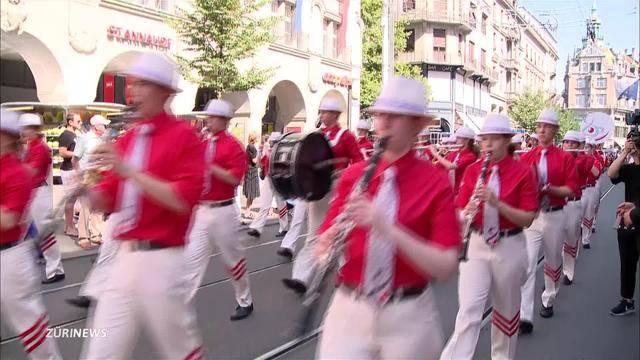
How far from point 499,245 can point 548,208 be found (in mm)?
2652

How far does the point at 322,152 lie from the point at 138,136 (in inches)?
48.6

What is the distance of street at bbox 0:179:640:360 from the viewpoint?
5.68m

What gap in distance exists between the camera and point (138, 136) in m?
3.59

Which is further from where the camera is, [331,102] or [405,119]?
[331,102]

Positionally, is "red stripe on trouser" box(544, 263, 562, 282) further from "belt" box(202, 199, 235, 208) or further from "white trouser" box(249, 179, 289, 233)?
"white trouser" box(249, 179, 289, 233)

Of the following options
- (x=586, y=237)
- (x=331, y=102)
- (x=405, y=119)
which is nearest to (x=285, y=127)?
(x=586, y=237)

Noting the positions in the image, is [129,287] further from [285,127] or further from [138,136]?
[285,127]

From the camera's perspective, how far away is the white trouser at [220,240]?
19.8ft

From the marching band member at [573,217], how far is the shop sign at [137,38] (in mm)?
13095

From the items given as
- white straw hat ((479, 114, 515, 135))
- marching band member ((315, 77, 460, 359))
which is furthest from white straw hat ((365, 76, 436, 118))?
white straw hat ((479, 114, 515, 135))

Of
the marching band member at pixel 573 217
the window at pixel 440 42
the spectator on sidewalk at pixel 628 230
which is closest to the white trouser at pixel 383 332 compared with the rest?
the spectator on sidewalk at pixel 628 230

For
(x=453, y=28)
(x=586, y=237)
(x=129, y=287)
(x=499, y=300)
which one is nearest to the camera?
(x=129, y=287)

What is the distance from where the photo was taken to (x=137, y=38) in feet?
62.6

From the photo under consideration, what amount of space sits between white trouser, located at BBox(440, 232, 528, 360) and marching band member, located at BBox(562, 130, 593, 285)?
2.67 m
